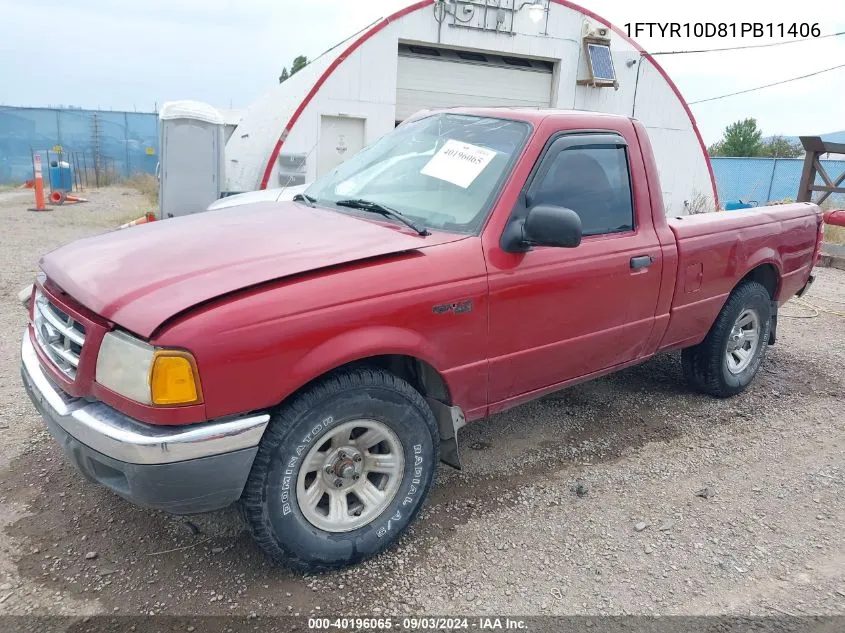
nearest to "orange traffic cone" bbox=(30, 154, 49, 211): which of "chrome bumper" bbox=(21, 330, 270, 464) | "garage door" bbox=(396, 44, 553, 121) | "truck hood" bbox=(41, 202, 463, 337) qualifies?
"garage door" bbox=(396, 44, 553, 121)

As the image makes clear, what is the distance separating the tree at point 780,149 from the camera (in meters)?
48.1

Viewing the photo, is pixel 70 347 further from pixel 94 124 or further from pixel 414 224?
pixel 94 124

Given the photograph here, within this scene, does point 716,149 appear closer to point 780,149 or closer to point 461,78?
point 780,149

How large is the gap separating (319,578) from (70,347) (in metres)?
1.39

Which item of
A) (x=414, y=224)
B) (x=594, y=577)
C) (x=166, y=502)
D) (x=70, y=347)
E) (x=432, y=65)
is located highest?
(x=432, y=65)

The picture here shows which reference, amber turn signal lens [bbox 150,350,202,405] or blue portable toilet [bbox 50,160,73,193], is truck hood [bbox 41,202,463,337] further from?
blue portable toilet [bbox 50,160,73,193]

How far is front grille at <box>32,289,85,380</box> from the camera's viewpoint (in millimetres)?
2578

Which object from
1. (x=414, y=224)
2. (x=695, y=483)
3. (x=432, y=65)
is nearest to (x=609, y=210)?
(x=414, y=224)

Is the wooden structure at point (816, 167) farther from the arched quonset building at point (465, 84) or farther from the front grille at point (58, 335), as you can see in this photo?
the front grille at point (58, 335)

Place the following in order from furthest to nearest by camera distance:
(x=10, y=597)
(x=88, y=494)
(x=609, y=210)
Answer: (x=609, y=210), (x=88, y=494), (x=10, y=597)

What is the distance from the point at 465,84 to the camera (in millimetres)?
14656

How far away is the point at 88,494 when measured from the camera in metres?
3.35

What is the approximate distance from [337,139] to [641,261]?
11.1m

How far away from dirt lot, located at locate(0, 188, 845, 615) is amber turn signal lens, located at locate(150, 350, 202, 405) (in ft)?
3.06
